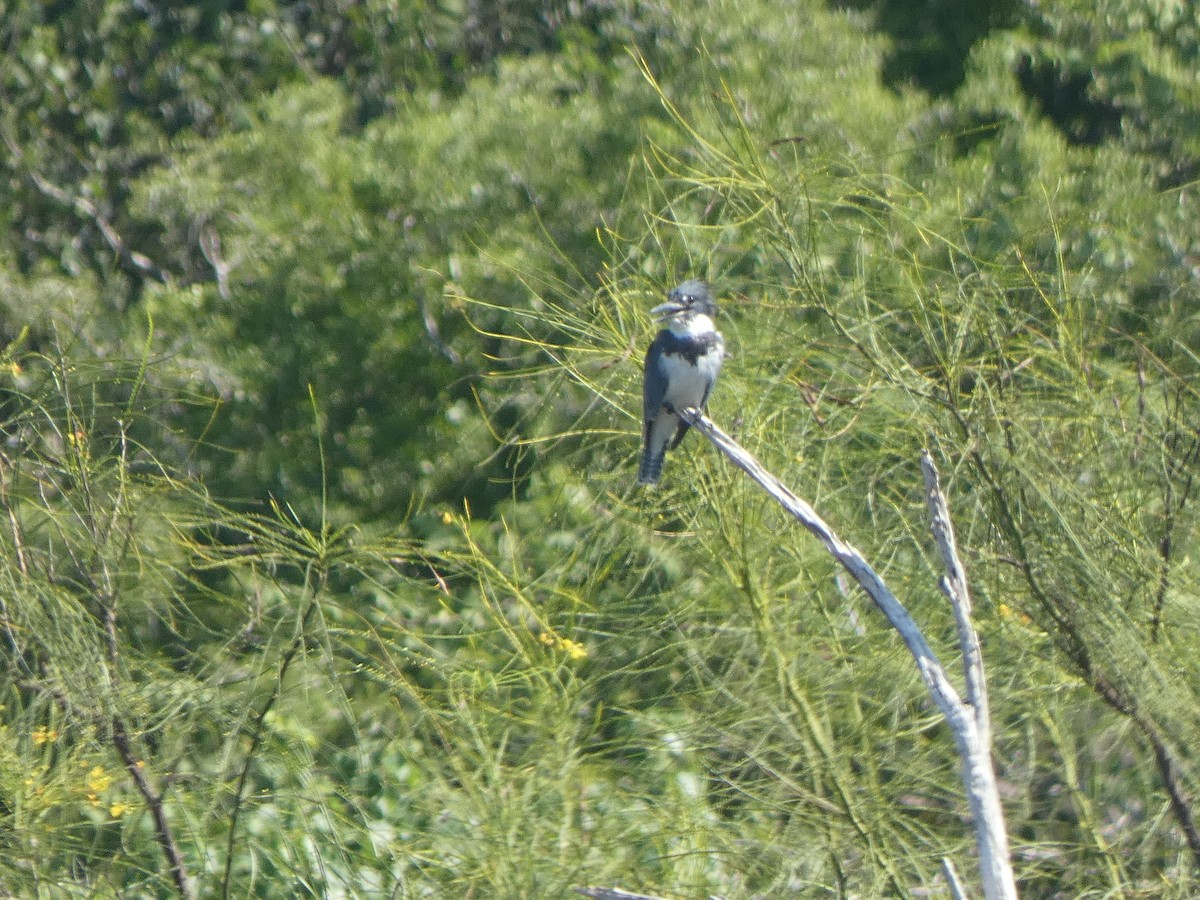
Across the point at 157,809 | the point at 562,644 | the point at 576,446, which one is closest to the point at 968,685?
the point at 562,644

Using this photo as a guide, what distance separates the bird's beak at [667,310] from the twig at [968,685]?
43.0 inches

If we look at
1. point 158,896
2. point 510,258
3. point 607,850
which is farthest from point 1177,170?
point 158,896

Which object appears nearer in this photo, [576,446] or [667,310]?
[667,310]

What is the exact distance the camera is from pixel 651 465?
3.52m

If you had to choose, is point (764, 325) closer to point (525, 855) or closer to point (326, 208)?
point (525, 855)

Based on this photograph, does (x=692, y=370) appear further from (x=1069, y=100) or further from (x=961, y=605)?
(x=1069, y=100)

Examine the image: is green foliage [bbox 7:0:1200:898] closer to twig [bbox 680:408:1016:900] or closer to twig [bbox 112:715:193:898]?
twig [bbox 112:715:193:898]

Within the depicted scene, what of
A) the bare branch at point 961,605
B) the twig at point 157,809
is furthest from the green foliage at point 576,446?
the bare branch at point 961,605

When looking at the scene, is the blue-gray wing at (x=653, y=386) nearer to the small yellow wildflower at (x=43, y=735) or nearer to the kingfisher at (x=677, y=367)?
the kingfisher at (x=677, y=367)

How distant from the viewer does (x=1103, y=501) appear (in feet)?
9.46

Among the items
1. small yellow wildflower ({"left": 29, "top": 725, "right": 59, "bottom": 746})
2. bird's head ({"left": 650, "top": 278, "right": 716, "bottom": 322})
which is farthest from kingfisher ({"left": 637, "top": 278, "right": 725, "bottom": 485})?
small yellow wildflower ({"left": 29, "top": 725, "right": 59, "bottom": 746})

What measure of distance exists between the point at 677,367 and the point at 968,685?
5.91 ft

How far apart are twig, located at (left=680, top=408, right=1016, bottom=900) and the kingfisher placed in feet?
3.84

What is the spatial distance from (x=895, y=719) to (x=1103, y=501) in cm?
56
